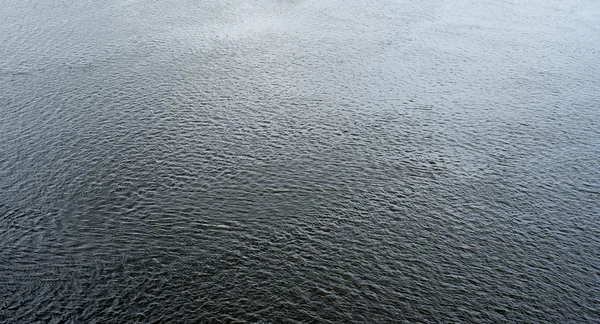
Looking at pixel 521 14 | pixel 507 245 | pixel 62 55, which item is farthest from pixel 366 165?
pixel 521 14

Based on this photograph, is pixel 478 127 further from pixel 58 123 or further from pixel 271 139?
pixel 58 123

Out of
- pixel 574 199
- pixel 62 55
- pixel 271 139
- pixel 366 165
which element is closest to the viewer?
pixel 574 199

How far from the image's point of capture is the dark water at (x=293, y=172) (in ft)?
127

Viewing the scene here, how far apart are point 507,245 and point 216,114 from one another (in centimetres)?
3388

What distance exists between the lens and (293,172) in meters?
52.2

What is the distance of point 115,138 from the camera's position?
183 feet

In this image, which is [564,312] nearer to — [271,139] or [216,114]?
[271,139]

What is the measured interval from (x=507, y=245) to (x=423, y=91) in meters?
29.7

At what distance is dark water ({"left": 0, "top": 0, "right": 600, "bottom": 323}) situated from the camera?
38.8 meters

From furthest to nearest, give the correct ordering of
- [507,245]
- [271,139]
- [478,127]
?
[478,127] → [271,139] → [507,245]

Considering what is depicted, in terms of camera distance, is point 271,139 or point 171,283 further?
point 271,139

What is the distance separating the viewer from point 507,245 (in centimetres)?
4378

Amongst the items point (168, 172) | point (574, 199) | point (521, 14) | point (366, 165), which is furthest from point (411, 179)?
point (521, 14)

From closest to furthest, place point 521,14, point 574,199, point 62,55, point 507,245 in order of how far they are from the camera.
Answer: point 507,245
point 574,199
point 62,55
point 521,14
